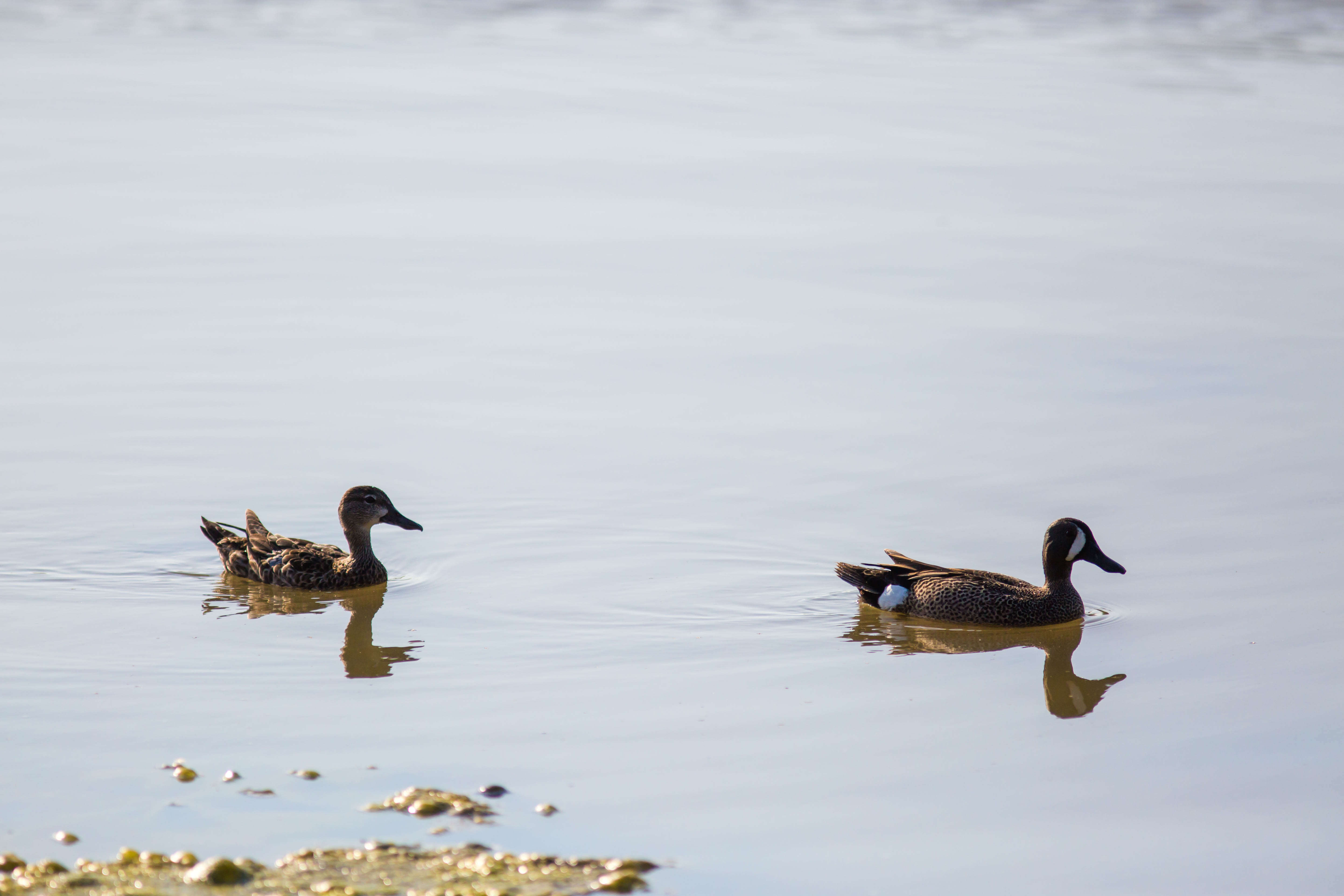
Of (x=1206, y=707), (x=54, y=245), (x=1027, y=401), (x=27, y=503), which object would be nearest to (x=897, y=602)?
(x=1206, y=707)

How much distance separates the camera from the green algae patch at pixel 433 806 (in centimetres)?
619

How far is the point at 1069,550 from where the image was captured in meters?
9.23

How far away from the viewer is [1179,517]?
1036 centimetres

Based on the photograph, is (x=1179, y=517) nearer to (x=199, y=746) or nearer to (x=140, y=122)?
(x=199, y=746)

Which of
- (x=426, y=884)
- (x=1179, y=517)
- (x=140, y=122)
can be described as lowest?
(x=426, y=884)

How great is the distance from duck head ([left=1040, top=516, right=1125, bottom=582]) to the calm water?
312mm

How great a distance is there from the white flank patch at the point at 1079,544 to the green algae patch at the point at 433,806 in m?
4.26

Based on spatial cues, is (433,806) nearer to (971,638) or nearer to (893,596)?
(893,596)

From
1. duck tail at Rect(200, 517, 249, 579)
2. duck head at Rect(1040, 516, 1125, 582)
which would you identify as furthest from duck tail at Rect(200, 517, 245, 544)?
duck head at Rect(1040, 516, 1125, 582)

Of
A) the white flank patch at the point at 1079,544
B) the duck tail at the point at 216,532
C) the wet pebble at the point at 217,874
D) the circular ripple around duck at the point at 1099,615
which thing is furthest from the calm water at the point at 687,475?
the white flank patch at the point at 1079,544

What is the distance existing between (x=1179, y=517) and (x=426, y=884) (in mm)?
6394

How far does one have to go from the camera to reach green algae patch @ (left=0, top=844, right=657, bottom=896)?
17.8ft

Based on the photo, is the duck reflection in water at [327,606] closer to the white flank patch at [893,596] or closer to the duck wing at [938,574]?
the white flank patch at [893,596]

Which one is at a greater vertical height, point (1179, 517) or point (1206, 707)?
point (1179, 517)
